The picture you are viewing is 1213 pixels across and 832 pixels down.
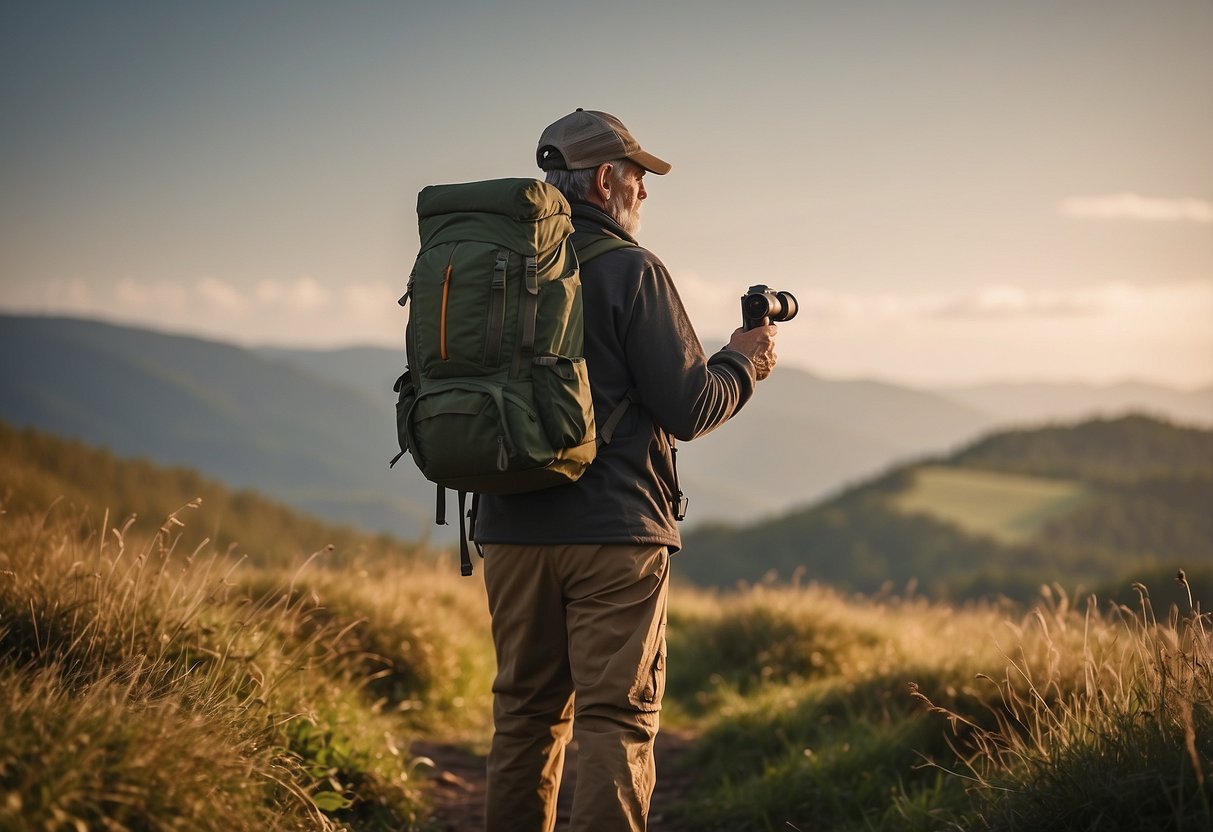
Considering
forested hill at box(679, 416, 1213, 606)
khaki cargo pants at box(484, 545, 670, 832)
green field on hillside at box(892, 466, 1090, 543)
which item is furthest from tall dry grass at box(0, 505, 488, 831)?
green field on hillside at box(892, 466, 1090, 543)

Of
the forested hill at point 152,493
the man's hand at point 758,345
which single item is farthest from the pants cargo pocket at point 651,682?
the forested hill at point 152,493

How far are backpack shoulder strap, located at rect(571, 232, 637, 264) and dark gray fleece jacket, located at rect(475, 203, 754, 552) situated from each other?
24mm

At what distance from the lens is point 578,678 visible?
3.28 meters

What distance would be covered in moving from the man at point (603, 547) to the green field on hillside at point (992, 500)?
67.8 m

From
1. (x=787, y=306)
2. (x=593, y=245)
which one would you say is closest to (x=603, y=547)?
(x=593, y=245)

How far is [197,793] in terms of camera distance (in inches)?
110

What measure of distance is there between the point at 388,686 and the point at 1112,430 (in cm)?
9914

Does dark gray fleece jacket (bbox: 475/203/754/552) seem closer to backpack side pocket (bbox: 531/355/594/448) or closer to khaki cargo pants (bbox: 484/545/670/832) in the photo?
khaki cargo pants (bbox: 484/545/670/832)

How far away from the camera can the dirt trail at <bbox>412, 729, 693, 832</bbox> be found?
502 centimetres

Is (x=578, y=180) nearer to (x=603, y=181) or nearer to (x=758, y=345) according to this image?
(x=603, y=181)

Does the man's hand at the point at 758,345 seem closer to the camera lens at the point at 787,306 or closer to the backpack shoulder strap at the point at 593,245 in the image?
the camera lens at the point at 787,306

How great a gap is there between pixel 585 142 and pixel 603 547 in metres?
1.29

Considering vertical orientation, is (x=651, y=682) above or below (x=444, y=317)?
below

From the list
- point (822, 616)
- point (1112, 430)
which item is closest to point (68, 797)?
point (822, 616)
